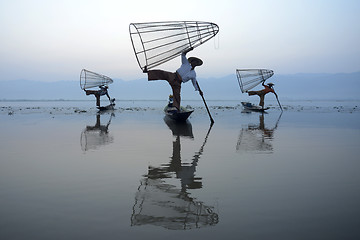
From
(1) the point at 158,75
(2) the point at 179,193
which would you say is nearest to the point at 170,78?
(1) the point at 158,75

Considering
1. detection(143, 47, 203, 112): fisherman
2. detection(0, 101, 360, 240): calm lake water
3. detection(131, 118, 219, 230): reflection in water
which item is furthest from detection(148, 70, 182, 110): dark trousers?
detection(131, 118, 219, 230): reflection in water

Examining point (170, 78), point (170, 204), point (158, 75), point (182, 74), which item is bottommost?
point (170, 204)

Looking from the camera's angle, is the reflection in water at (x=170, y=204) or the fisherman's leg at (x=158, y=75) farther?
the fisherman's leg at (x=158, y=75)

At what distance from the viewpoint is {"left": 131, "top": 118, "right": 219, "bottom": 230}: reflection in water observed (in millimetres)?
4426

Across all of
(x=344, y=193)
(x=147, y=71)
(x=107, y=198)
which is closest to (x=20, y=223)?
(x=107, y=198)

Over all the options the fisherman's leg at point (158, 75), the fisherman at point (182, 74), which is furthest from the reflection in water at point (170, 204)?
the fisherman at point (182, 74)

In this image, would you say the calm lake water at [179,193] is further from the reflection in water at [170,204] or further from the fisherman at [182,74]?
the fisherman at [182,74]

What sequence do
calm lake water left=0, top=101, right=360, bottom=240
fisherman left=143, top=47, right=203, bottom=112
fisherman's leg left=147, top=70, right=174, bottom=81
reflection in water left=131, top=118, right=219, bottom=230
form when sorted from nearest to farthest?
1. calm lake water left=0, top=101, right=360, bottom=240
2. reflection in water left=131, top=118, right=219, bottom=230
3. fisherman's leg left=147, top=70, right=174, bottom=81
4. fisherman left=143, top=47, right=203, bottom=112

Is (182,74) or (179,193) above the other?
(182,74)

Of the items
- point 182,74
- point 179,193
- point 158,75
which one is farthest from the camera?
point 182,74

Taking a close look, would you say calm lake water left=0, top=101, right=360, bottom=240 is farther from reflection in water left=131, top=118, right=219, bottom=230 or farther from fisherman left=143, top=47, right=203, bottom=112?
fisherman left=143, top=47, right=203, bottom=112

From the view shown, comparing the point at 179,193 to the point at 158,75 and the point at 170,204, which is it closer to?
the point at 170,204

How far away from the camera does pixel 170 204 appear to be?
17.1 feet

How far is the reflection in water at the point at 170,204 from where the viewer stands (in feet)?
14.5
